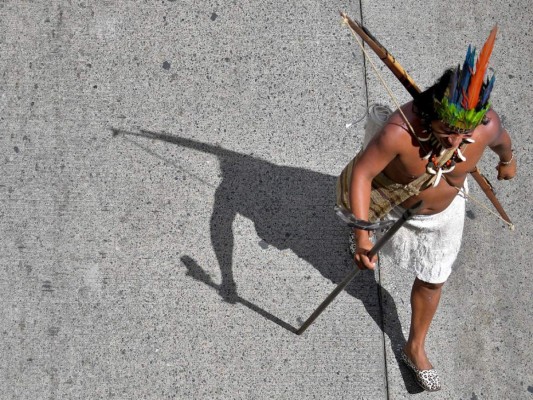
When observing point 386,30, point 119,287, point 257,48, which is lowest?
point 119,287

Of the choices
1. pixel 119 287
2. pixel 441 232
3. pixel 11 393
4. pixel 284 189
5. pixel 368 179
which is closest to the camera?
pixel 368 179

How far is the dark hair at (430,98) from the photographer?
3023 mm

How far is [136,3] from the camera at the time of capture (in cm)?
489

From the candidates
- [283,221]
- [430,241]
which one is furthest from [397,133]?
[283,221]

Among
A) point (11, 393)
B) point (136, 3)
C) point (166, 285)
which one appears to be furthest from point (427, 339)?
point (136, 3)

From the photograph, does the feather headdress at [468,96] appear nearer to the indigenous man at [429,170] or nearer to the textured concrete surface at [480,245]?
the indigenous man at [429,170]

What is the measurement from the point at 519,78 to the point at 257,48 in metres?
1.63

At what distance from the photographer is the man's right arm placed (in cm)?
315

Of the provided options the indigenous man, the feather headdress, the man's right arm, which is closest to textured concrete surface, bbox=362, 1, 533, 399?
the indigenous man

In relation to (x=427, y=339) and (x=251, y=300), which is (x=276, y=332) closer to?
(x=251, y=300)

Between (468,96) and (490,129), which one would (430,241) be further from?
(468,96)

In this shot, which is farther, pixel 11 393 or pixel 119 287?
pixel 119 287

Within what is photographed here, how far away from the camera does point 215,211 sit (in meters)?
4.36

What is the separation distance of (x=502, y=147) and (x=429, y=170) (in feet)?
1.62
